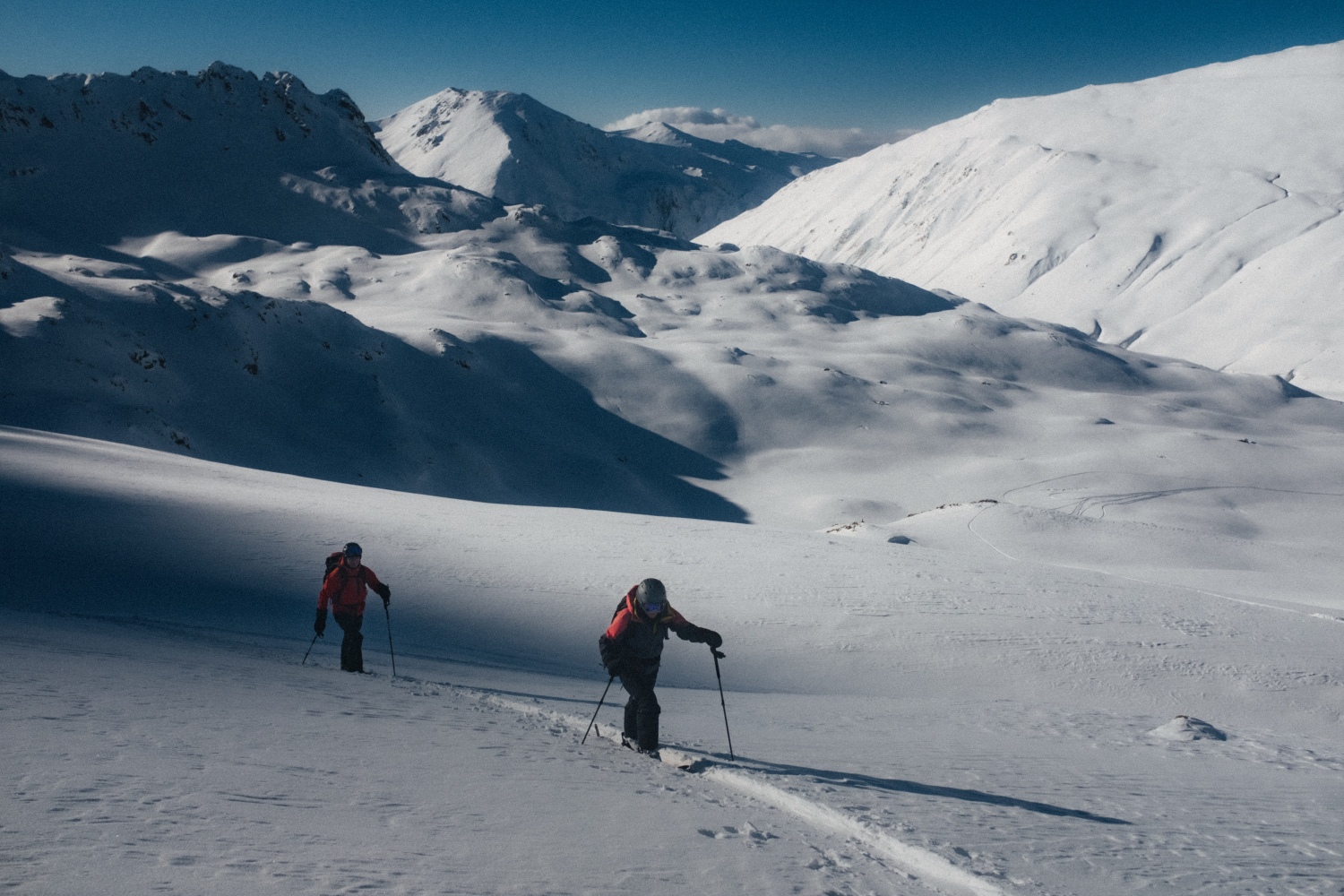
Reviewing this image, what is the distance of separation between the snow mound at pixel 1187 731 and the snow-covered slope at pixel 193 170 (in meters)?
109

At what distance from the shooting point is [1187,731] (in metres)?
11.2

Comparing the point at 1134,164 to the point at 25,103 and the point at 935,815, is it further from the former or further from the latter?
the point at 935,815

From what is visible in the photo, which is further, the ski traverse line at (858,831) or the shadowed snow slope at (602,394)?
the shadowed snow slope at (602,394)

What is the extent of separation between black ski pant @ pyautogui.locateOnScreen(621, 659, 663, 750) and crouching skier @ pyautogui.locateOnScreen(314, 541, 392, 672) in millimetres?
3888

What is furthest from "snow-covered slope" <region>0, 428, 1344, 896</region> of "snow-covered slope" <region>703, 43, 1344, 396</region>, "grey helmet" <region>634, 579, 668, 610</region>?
"snow-covered slope" <region>703, 43, 1344, 396</region>

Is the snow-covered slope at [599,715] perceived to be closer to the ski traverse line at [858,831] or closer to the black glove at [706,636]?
the ski traverse line at [858,831]

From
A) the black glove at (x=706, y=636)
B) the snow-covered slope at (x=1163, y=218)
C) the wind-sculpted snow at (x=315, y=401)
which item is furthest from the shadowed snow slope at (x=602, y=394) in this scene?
the black glove at (x=706, y=636)

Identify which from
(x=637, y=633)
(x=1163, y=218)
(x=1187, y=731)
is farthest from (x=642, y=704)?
(x=1163, y=218)

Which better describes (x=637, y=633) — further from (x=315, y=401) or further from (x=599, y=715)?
(x=315, y=401)

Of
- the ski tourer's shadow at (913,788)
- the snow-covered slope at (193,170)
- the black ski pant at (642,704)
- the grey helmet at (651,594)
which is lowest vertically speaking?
the ski tourer's shadow at (913,788)

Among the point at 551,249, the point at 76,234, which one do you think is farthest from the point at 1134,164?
the point at 76,234

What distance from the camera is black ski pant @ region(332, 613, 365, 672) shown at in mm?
11219

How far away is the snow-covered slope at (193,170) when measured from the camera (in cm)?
10831

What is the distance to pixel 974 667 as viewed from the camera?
15.2m
